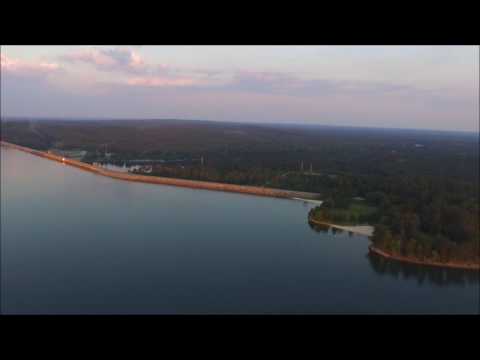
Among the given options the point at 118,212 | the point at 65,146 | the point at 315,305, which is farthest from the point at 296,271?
the point at 65,146

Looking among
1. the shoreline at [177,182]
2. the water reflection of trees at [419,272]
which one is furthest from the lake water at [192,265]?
the shoreline at [177,182]

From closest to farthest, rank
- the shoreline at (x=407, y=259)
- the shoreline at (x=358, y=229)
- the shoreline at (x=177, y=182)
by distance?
1. the shoreline at (x=407, y=259)
2. the shoreline at (x=358, y=229)
3. the shoreline at (x=177, y=182)

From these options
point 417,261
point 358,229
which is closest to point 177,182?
point 358,229

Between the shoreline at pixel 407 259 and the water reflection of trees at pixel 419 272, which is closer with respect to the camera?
the shoreline at pixel 407 259

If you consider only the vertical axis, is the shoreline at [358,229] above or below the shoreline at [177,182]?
below

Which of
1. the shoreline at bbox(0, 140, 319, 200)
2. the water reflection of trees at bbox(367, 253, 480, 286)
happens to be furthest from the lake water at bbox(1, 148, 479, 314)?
the shoreline at bbox(0, 140, 319, 200)

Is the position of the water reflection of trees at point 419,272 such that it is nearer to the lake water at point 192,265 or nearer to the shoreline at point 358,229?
the lake water at point 192,265

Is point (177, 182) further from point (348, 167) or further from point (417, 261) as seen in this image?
point (417, 261)

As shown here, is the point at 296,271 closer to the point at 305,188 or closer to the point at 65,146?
the point at 305,188
